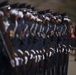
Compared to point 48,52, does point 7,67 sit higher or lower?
higher

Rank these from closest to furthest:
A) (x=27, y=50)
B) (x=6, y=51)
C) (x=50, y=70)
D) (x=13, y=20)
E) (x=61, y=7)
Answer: (x=6, y=51)
(x=13, y=20)
(x=27, y=50)
(x=50, y=70)
(x=61, y=7)

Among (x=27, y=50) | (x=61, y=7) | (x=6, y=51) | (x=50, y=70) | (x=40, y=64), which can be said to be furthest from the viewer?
(x=61, y=7)

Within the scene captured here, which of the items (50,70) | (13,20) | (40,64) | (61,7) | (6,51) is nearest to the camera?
(6,51)

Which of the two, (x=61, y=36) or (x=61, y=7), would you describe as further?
(x=61, y=7)

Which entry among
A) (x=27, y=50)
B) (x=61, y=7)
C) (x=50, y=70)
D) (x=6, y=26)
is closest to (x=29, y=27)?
(x=27, y=50)

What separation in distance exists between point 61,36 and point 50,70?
839 millimetres

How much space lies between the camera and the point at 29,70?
8922mm

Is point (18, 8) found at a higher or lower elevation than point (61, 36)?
higher

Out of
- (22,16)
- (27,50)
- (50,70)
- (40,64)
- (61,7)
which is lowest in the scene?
(61,7)

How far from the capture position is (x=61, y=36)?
11.6 m

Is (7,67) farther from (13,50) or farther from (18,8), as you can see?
(18,8)

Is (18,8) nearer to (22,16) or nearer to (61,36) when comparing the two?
(22,16)

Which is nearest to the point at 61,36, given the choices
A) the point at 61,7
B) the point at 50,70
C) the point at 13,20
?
the point at 50,70

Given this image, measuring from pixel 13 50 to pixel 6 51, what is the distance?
0.69 ft
